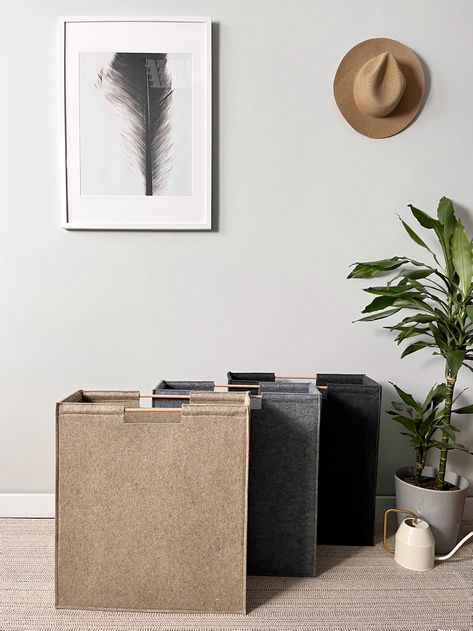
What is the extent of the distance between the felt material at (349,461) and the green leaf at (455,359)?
213 mm

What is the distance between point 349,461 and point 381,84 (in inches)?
45.7

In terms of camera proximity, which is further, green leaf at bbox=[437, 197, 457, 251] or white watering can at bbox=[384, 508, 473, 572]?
green leaf at bbox=[437, 197, 457, 251]

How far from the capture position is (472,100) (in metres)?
1.71

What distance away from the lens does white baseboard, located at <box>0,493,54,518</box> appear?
1.77 meters

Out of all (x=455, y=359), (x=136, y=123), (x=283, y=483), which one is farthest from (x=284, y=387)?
(x=136, y=123)

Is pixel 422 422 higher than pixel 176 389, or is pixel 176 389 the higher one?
pixel 176 389

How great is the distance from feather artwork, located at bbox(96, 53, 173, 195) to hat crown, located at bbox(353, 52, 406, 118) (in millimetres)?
608

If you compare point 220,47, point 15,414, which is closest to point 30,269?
point 15,414

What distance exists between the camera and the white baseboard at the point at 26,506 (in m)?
1.77

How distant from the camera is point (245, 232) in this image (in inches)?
68.3

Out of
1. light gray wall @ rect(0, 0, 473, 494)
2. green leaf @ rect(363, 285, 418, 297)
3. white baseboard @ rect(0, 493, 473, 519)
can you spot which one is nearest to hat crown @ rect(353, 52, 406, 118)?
light gray wall @ rect(0, 0, 473, 494)

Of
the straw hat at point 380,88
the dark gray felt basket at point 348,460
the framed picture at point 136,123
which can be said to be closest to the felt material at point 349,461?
the dark gray felt basket at point 348,460

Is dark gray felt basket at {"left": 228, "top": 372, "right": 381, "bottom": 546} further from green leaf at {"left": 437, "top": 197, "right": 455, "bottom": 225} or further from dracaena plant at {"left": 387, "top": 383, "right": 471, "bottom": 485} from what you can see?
green leaf at {"left": 437, "top": 197, "right": 455, "bottom": 225}

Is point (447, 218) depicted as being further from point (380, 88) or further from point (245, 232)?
point (245, 232)
